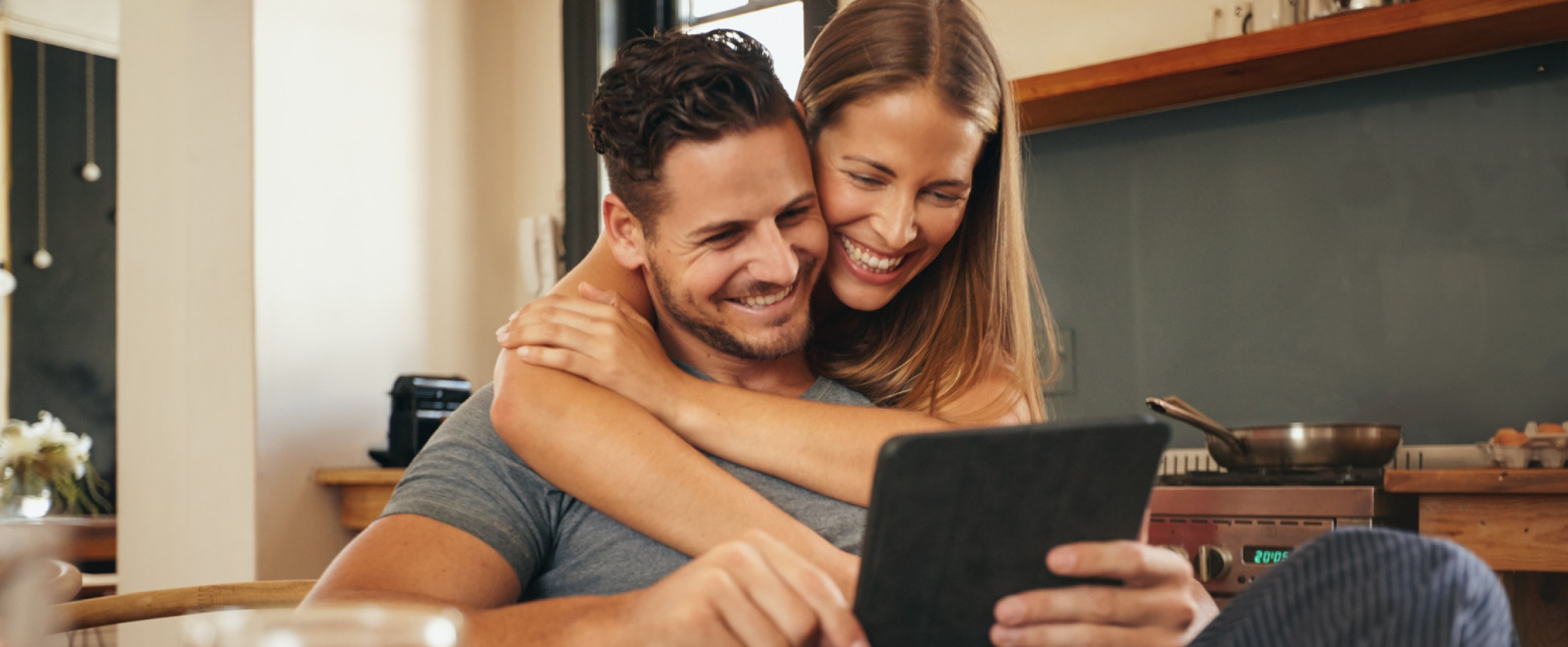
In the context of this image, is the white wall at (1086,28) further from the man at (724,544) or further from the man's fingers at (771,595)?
the man's fingers at (771,595)

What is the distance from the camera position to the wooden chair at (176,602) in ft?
4.34

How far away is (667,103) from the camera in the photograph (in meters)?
1.20

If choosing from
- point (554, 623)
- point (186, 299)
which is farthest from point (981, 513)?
point (186, 299)

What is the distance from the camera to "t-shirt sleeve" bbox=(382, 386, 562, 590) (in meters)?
1.10

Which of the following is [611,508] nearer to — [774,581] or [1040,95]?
[774,581]

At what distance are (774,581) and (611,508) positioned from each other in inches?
16.6

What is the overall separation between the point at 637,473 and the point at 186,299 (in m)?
2.55

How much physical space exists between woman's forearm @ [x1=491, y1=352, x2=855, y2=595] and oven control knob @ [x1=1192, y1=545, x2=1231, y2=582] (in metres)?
1.63

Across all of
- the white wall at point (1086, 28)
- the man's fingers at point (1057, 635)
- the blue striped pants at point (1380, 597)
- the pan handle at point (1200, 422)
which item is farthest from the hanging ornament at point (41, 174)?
the blue striped pants at point (1380, 597)

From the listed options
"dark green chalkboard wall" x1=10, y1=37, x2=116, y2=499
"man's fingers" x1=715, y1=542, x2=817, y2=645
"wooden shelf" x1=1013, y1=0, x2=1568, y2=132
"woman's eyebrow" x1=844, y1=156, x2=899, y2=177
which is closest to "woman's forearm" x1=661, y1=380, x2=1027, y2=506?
"woman's eyebrow" x1=844, y1=156, x2=899, y2=177

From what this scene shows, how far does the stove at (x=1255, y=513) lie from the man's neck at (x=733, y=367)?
4.28ft

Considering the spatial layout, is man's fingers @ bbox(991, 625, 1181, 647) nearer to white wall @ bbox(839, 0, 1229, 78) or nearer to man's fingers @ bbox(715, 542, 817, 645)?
man's fingers @ bbox(715, 542, 817, 645)

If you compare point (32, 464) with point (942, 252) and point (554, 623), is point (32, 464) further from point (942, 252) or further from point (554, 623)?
point (554, 623)

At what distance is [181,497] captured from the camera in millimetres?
3154
